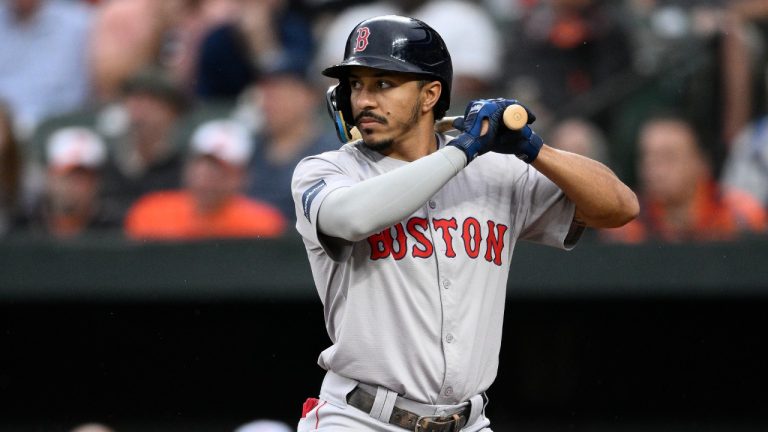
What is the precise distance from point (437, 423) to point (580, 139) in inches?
138

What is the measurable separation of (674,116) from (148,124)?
9.47ft

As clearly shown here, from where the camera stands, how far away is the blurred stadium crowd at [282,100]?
20.4 feet

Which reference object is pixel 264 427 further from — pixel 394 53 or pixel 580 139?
pixel 394 53

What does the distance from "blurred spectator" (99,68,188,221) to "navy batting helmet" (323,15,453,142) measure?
11.3 feet

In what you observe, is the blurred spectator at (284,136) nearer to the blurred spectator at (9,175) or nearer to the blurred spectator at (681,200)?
the blurred spectator at (9,175)

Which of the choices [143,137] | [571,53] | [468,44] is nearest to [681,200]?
[571,53]

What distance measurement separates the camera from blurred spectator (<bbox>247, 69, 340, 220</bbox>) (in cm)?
648

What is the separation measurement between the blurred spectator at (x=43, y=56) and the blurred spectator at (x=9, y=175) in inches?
28.5

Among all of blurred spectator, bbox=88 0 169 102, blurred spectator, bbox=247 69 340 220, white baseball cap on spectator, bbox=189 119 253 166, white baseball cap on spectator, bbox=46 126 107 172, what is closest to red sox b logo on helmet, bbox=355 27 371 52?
blurred spectator, bbox=247 69 340 220

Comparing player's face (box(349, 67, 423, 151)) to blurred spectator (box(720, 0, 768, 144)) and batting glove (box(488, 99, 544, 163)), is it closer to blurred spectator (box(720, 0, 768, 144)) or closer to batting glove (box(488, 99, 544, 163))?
batting glove (box(488, 99, 544, 163))

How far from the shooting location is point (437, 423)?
3.20m

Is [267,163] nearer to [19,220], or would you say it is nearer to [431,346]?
[19,220]

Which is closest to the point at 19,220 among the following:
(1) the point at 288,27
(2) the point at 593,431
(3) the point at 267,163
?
(3) the point at 267,163

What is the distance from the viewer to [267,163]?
6.61 m
